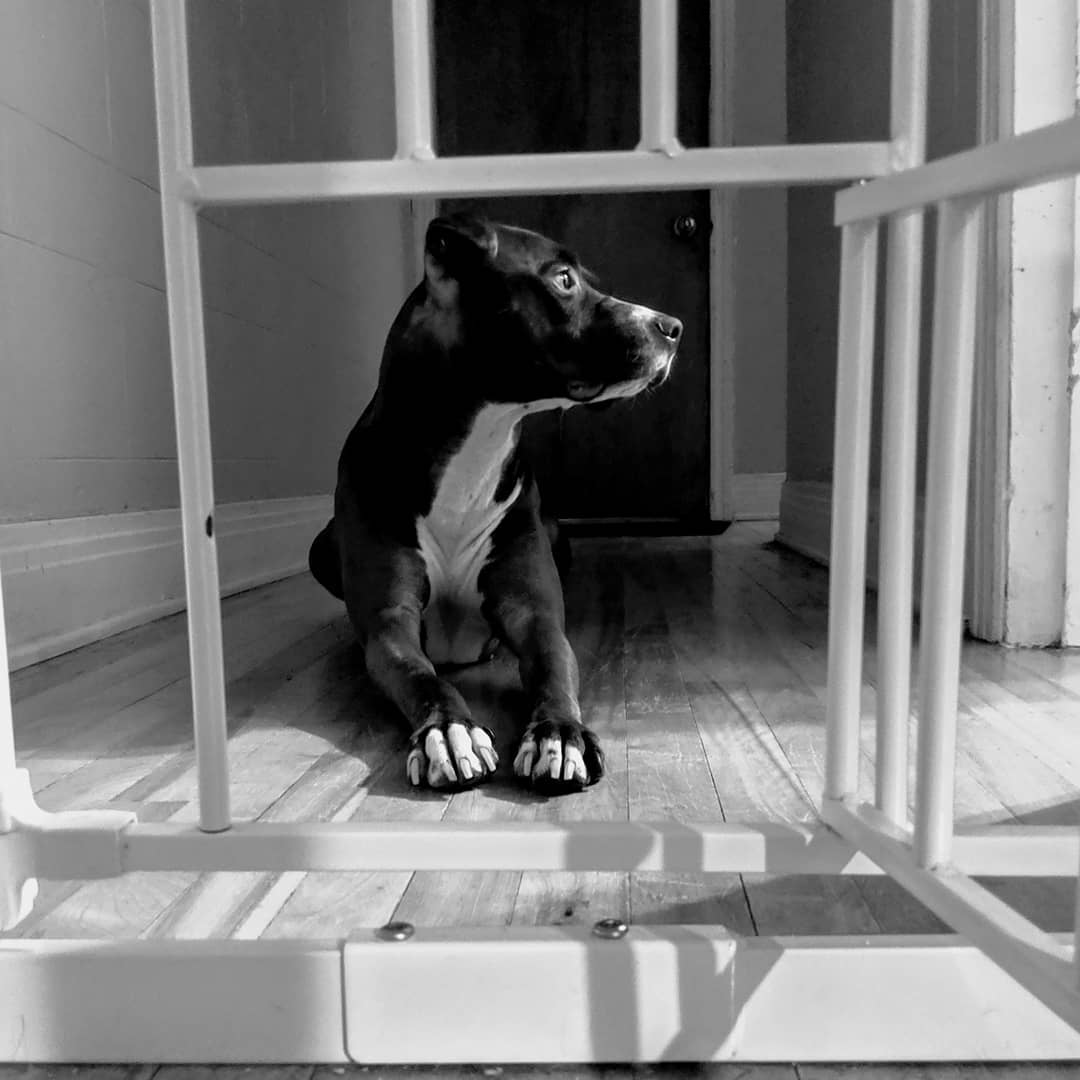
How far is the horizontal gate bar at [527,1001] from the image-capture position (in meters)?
0.63

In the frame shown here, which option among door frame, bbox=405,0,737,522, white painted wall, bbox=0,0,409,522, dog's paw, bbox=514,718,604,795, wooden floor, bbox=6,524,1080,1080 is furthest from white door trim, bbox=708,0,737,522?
dog's paw, bbox=514,718,604,795

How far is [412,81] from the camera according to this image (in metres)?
A: 0.67

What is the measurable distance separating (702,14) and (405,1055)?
4746 mm

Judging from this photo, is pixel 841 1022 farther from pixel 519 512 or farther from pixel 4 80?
pixel 4 80

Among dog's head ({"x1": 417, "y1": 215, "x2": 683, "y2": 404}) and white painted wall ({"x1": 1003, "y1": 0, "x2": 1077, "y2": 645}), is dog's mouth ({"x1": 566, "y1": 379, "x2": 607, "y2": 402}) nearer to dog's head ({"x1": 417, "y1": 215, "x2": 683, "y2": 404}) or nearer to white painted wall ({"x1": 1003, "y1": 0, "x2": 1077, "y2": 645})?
dog's head ({"x1": 417, "y1": 215, "x2": 683, "y2": 404})

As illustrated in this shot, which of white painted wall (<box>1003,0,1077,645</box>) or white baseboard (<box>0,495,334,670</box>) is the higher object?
white painted wall (<box>1003,0,1077,645</box>)

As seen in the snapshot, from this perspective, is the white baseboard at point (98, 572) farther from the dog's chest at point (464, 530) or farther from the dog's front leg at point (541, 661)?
the dog's front leg at point (541, 661)

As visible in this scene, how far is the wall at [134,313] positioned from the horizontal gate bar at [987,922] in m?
1.59

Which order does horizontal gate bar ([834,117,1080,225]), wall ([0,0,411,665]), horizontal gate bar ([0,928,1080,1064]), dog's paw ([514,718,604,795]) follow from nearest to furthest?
horizontal gate bar ([834,117,1080,225]), horizontal gate bar ([0,928,1080,1064]), dog's paw ([514,718,604,795]), wall ([0,0,411,665])

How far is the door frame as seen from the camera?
181 inches

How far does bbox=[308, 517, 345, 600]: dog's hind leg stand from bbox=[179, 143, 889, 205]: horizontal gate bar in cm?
141

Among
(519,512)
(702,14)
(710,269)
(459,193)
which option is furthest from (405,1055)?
(702,14)

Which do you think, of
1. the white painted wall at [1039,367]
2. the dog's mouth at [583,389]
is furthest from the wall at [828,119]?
the dog's mouth at [583,389]

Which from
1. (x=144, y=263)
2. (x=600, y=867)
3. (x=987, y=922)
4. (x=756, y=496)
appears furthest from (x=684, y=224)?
(x=987, y=922)
